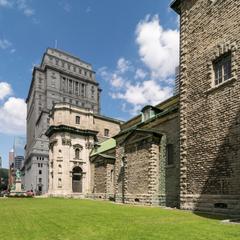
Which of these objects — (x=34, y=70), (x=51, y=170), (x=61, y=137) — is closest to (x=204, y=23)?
(x=61, y=137)

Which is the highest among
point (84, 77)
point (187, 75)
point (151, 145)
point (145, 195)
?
point (84, 77)

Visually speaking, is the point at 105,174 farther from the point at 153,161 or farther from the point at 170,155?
the point at 170,155

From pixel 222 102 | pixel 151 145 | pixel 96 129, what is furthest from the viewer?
pixel 96 129

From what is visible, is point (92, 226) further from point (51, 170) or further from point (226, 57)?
point (51, 170)

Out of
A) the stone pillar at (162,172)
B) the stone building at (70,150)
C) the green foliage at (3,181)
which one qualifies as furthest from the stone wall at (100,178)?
the green foliage at (3,181)

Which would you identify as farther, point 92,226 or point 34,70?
point 34,70

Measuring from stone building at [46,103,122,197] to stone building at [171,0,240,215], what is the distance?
123 ft

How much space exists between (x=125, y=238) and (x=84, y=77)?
5273 inches

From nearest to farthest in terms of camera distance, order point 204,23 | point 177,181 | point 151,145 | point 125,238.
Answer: point 125,238
point 204,23
point 177,181
point 151,145

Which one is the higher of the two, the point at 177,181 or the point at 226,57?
the point at 226,57

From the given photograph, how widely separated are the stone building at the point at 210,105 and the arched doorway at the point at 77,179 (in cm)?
3827

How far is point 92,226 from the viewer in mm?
13867

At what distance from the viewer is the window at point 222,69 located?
20938 mm

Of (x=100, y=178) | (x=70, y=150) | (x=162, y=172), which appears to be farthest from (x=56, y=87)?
(x=162, y=172)
